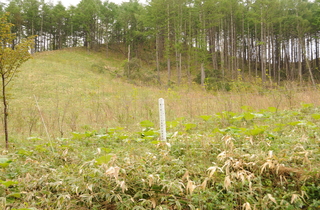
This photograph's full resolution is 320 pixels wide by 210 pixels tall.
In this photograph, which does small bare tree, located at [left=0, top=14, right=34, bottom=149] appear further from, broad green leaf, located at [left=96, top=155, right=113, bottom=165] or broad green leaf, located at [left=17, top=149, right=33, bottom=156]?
broad green leaf, located at [left=96, top=155, right=113, bottom=165]

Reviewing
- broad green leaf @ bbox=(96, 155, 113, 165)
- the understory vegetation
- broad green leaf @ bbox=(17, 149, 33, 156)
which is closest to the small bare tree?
broad green leaf @ bbox=(17, 149, 33, 156)

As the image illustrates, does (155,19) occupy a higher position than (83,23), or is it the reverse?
(83,23)

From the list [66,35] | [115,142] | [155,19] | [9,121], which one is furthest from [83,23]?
[115,142]

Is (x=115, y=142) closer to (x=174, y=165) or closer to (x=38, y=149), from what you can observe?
(x=38, y=149)

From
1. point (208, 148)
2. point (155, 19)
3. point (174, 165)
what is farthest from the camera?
point (155, 19)

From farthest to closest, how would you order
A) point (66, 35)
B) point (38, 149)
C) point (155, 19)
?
point (66, 35), point (155, 19), point (38, 149)

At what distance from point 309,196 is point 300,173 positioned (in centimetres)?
26

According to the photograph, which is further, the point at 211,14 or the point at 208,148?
the point at 211,14

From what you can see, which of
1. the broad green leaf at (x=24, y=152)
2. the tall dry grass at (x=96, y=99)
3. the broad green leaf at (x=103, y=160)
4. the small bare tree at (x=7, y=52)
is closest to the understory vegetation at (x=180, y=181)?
the broad green leaf at (x=103, y=160)

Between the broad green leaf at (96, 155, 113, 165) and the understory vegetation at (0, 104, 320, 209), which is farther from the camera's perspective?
the broad green leaf at (96, 155, 113, 165)

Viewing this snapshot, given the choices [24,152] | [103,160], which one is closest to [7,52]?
[24,152]

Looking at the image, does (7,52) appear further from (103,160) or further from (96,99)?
(96,99)

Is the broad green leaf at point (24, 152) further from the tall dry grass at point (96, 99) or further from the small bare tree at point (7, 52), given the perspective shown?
the tall dry grass at point (96, 99)

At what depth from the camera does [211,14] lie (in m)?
22.2
